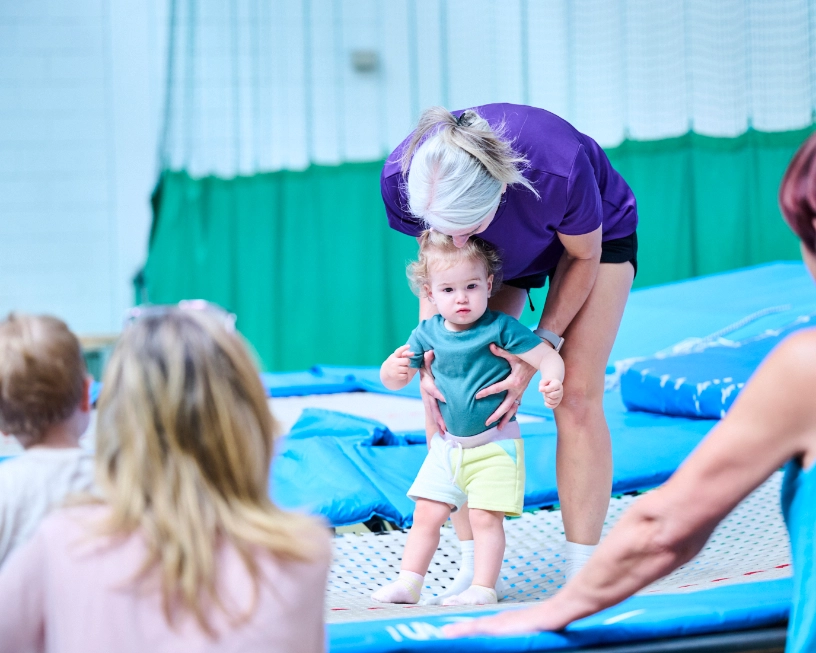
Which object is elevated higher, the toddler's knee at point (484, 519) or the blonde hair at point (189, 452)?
the blonde hair at point (189, 452)

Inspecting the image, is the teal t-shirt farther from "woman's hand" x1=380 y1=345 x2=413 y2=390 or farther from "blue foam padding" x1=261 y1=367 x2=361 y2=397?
"blue foam padding" x1=261 y1=367 x2=361 y2=397

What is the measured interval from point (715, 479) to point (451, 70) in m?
4.27

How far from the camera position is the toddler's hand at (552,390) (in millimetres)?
1518

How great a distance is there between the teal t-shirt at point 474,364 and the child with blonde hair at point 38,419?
2.43 ft

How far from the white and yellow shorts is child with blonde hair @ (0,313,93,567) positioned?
0.74m

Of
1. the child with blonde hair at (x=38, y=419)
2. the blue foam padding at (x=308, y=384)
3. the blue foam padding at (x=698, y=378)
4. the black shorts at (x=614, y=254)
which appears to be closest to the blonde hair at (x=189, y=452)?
the child with blonde hair at (x=38, y=419)

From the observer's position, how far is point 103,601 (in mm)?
757

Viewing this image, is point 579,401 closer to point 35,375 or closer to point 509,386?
point 509,386

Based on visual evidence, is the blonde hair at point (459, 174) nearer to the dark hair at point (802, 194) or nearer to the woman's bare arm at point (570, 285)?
the woman's bare arm at point (570, 285)

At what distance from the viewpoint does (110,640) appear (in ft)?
2.49

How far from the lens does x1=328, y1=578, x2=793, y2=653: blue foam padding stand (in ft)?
3.46

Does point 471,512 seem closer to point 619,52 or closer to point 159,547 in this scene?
point 159,547

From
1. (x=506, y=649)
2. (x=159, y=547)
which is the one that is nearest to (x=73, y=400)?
(x=159, y=547)

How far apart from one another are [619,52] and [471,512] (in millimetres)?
3831
